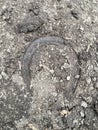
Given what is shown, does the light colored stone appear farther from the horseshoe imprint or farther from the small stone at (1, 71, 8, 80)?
the horseshoe imprint

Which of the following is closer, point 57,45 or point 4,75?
point 4,75

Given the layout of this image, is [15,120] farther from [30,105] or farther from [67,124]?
[67,124]

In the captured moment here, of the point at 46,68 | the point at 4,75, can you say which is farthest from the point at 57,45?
the point at 4,75

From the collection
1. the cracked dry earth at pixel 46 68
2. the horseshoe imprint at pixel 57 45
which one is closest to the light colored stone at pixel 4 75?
the cracked dry earth at pixel 46 68

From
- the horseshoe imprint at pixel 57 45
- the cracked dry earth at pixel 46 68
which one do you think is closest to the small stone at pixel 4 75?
the cracked dry earth at pixel 46 68

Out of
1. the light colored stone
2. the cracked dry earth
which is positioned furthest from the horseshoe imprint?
the light colored stone

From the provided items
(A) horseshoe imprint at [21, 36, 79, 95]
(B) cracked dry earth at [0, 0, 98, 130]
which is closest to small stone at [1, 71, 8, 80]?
(B) cracked dry earth at [0, 0, 98, 130]

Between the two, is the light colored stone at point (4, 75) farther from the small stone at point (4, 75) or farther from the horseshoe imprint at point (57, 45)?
the horseshoe imprint at point (57, 45)

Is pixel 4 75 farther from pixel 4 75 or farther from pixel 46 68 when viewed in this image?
pixel 46 68
